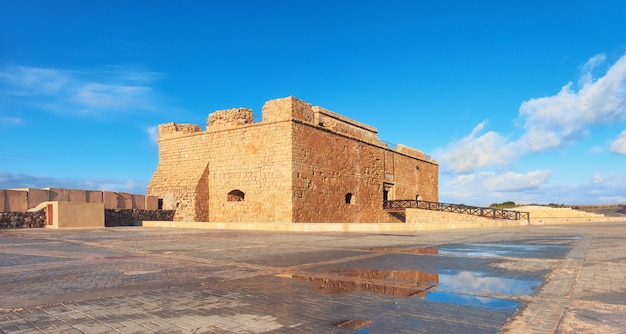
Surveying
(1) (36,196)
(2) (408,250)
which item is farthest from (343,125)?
(2) (408,250)

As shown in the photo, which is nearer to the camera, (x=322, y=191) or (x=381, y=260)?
(x=381, y=260)

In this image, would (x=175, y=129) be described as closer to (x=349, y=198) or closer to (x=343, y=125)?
(x=343, y=125)

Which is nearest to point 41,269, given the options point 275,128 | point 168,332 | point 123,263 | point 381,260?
point 123,263

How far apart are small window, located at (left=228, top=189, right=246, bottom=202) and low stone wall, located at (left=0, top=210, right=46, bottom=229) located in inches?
348

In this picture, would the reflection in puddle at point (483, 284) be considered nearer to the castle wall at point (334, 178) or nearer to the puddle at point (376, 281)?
the puddle at point (376, 281)

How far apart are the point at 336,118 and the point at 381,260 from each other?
20.0 meters

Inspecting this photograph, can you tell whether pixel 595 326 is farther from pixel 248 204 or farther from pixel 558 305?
pixel 248 204

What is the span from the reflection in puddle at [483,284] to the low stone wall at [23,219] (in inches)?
698

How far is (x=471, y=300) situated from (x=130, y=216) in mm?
20573

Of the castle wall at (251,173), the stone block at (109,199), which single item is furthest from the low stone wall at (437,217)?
the stone block at (109,199)

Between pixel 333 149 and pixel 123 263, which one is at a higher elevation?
pixel 333 149

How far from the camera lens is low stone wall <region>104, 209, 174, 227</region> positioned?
20256mm

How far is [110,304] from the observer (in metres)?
4.03

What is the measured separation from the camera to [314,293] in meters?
4.57
